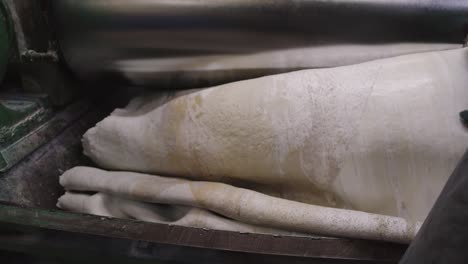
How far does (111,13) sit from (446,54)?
86 cm

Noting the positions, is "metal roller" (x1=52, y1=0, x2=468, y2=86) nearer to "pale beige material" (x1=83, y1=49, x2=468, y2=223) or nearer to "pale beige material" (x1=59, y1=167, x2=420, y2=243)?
"pale beige material" (x1=83, y1=49, x2=468, y2=223)

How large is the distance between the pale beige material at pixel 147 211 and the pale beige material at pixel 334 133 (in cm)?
12

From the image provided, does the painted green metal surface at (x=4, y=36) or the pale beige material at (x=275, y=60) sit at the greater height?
the painted green metal surface at (x=4, y=36)

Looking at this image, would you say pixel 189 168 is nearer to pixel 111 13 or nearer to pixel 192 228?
pixel 192 228

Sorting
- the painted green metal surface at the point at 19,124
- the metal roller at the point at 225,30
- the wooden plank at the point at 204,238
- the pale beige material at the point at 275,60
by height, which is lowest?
the wooden plank at the point at 204,238

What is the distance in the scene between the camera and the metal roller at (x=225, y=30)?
2.93 feet

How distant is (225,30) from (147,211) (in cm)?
53

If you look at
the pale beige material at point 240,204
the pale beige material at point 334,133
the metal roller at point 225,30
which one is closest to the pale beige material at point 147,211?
the pale beige material at point 240,204

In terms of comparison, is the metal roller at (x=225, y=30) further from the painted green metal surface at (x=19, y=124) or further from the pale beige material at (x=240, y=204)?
the pale beige material at (x=240, y=204)

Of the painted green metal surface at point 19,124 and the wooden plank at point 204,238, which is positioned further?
the painted green metal surface at point 19,124

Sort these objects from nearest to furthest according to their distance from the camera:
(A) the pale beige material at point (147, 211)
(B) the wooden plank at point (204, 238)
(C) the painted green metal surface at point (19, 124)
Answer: (B) the wooden plank at point (204, 238) < (A) the pale beige material at point (147, 211) < (C) the painted green metal surface at point (19, 124)

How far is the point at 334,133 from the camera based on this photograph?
83 cm

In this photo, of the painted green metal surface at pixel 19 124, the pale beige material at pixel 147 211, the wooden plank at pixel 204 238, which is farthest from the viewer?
the painted green metal surface at pixel 19 124

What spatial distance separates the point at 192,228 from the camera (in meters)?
0.78
